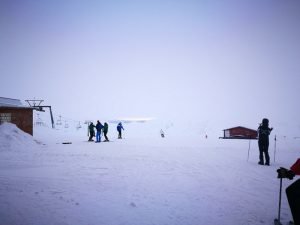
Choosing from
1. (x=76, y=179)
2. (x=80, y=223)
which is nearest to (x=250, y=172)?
(x=76, y=179)

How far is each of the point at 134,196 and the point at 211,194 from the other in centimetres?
204

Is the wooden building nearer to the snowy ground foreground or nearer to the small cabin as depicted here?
the snowy ground foreground

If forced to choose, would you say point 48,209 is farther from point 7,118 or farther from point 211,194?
point 7,118

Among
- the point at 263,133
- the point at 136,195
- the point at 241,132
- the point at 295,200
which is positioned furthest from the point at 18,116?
the point at 241,132

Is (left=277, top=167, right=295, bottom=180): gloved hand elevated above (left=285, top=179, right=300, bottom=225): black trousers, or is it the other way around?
(left=277, top=167, right=295, bottom=180): gloved hand

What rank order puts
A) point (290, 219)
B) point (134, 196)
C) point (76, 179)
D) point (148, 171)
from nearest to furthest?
point (290, 219) < point (134, 196) < point (76, 179) < point (148, 171)

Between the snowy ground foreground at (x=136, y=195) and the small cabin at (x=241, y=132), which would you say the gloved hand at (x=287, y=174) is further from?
the small cabin at (x=241, y=132)

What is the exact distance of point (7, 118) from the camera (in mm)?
21062

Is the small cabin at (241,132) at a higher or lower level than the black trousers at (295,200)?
lower

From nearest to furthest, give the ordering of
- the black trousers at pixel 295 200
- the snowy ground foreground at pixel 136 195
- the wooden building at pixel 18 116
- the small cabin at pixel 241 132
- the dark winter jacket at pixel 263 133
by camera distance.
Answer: the black trousers at pixel 295 200, the snowy ground foreground at pixel 136 195, the dark winter jacket at pixel 263 133, the wooden building at pixel 18 116, the small cabin at pixel 241 132

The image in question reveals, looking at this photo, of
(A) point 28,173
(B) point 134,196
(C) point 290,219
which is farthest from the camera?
(A) point 28,173

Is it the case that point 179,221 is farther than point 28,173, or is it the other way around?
point 28,173

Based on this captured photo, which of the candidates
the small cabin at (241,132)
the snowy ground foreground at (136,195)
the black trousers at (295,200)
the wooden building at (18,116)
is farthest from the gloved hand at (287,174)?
the small cabin at (241,132)

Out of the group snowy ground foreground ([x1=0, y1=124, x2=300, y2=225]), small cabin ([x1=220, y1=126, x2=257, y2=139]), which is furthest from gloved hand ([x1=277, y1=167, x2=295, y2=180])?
small cabin ([x1=220, y1=126, x2=257, y2=139])
